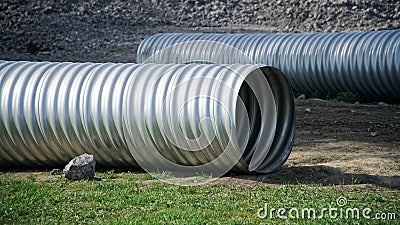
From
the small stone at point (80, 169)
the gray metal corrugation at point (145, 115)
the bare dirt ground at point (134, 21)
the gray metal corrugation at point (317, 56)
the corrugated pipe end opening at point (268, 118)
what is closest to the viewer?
the gray metal corrugation at point (145, 115)

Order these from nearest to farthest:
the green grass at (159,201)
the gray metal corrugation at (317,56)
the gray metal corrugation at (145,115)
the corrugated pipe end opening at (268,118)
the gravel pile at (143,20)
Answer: the green grass at (159,201) → the gray metal corrugation at (145,115) → the corrugated pipe end opening at (268,118) → the gray metal corrugation at (317,56) → the gravel pile at (143,20)

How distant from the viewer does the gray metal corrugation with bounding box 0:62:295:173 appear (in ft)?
22.6

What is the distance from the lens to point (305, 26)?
24859 millimetres

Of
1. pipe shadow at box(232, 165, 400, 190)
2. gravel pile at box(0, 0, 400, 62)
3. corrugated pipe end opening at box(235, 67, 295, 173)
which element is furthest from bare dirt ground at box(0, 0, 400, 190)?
pipe shadow at box(232, 165, 400, 190)

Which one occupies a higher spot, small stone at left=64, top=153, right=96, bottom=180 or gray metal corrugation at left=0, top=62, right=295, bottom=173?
gray metal corrugation at left=0, top=62, right=295, bottom=173

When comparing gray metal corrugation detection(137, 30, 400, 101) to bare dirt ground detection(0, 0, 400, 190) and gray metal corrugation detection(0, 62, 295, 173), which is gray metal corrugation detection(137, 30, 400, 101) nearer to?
bare dirt ground detection(0, 0, 400, 190)

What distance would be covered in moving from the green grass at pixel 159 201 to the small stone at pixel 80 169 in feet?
0.36

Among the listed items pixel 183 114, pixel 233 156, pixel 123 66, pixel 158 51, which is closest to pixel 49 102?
pixel 123 66

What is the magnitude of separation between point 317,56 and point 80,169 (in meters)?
8.62

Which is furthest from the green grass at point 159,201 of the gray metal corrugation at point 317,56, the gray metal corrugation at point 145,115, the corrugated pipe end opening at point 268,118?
the gray metal corrugation at point 317,56

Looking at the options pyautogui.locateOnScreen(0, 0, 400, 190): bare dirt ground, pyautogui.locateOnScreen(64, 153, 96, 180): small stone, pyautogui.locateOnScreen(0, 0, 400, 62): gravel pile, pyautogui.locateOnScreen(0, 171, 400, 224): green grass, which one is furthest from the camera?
pyautogui.locateOnScreen(0, 0, 400, 62): gravel pile

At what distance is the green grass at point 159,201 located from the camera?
5.64 metres

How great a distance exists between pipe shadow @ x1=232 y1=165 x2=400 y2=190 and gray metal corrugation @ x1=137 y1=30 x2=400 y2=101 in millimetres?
6644

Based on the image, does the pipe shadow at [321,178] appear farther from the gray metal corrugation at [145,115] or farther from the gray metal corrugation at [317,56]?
the gray metal corrugation at [317,56]
